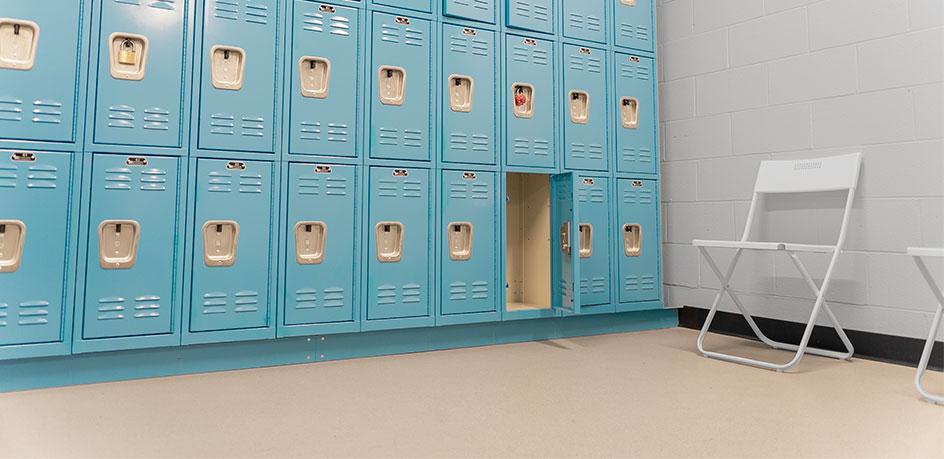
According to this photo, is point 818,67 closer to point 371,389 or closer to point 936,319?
point 936,319

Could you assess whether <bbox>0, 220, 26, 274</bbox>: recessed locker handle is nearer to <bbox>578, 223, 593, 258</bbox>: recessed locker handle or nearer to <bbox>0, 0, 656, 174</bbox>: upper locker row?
<bbox>0, 0, 656, 174</bbox>: upper locker row

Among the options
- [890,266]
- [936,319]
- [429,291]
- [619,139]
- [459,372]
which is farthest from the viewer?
[619,139]

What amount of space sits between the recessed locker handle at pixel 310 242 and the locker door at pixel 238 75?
1.25 ft

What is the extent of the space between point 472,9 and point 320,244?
1.47m

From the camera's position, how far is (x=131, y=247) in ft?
7.55

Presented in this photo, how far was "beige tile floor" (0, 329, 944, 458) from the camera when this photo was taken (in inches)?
60.4

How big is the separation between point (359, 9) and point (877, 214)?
2.63 metres

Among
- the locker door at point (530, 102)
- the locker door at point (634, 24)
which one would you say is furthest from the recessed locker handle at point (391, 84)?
the locker door at point (634, 24)

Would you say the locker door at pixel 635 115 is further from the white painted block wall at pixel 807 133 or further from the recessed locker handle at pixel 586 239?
the recessed locker handle at pixel 586 239

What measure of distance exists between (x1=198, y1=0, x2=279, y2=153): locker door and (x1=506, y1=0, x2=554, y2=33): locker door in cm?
124

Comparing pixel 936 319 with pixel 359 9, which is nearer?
pixel 936 319

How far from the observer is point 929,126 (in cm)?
252

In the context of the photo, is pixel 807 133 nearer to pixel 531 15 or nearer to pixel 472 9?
pixel 531 15

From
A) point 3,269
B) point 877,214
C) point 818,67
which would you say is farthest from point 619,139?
point 3,269
